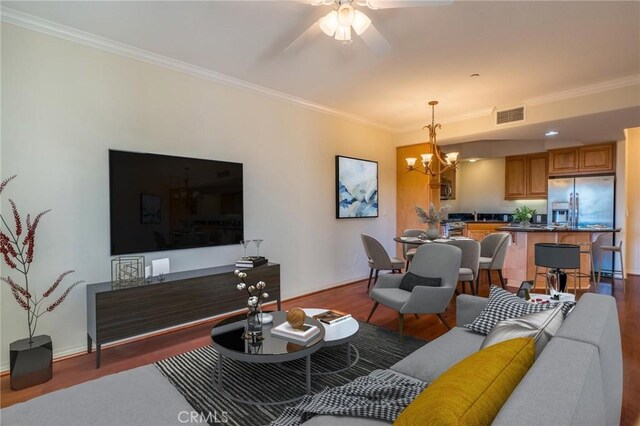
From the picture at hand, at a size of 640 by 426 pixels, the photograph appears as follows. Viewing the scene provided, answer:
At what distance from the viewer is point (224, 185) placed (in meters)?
3.60

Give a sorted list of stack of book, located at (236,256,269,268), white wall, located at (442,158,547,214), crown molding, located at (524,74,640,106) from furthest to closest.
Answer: white wall, located at (442,158,547,214)
crown molding, located at (524,74,640,106)
stack of book, located at (236,256,269,268)

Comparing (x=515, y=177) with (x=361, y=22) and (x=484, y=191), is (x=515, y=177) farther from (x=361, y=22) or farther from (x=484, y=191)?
(x=361, y=22)

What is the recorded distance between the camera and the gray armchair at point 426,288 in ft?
9.25

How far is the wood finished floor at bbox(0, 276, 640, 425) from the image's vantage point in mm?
2178

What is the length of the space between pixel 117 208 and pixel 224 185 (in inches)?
42.6

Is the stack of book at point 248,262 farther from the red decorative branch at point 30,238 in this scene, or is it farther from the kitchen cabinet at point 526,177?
the kitchen cabinet at point 526,177

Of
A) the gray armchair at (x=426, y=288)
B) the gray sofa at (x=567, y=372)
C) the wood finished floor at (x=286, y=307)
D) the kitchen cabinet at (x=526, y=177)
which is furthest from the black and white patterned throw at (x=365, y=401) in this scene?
the kitchen cabinet at (x=526, y=177)

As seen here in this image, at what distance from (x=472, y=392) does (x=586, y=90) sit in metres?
4.69

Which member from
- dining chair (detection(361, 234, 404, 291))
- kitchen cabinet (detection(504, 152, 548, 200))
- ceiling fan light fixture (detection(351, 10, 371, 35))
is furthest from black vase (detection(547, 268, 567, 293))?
kitchen cabinet (detection(504, 152, 548, 200))

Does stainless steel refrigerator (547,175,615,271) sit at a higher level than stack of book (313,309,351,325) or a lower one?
higher

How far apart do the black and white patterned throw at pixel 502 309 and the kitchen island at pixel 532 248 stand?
343 cm

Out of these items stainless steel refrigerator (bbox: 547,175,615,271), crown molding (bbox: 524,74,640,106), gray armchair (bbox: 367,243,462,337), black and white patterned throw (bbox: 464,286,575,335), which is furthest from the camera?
stainless steel refrigerator (bbox: 547,175,615,271)

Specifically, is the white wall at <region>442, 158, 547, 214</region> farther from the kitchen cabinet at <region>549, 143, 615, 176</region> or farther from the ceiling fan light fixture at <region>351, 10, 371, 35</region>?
the ceiling fan light fixture at <region>351, 10, 371, 35</region>

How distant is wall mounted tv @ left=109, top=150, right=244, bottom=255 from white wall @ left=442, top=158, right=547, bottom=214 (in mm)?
6229
